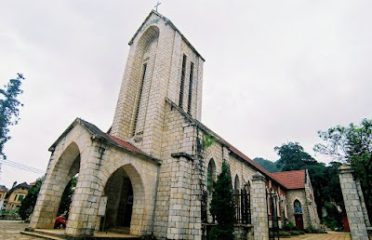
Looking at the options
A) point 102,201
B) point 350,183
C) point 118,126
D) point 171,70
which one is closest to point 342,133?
point 350,183

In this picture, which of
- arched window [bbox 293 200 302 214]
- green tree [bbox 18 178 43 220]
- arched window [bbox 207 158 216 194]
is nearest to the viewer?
arched window [bbox 207 158 216 194]

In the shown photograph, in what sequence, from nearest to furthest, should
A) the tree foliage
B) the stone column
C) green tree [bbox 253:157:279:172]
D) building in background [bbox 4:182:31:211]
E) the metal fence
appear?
the stone column, the metal fence, the tree foliage, building in background [bbox 4:182:31:211], green tree [bbox 253:157:279:172]

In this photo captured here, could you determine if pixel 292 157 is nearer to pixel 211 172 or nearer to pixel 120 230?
pixel 211 172

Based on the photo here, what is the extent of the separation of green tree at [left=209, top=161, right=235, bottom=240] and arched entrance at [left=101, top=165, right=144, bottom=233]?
3.58 m

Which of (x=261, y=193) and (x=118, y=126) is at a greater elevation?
(x=118, y=126)

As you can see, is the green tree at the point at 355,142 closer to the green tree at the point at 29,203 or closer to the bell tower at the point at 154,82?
the bell tower at the point at 154,82

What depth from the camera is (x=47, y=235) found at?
873cm

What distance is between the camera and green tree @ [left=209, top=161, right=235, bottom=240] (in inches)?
376

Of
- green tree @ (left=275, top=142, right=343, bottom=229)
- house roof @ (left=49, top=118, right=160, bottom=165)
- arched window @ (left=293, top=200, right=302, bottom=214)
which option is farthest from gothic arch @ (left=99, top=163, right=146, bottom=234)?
green tree @ (left=275, top=142, right=343, bottom=229)

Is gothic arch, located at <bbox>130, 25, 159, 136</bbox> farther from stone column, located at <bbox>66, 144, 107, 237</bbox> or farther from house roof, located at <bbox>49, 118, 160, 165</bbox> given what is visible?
stone column, located at <bbox>66, 144, 107, 237</bbox>

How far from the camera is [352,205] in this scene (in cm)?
820

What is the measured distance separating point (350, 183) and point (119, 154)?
942 centimetres

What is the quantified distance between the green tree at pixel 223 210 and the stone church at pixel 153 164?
27.0 inches

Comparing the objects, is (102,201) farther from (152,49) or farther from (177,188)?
(152,49)
